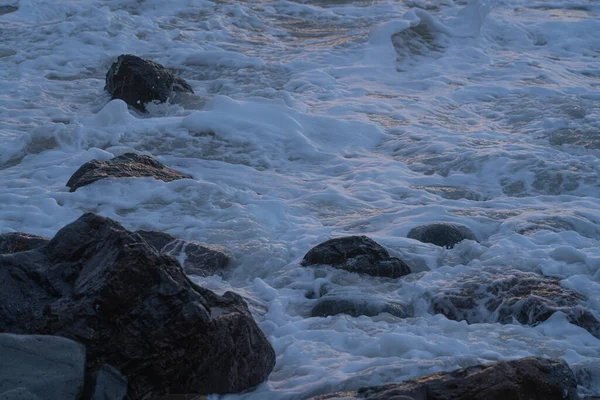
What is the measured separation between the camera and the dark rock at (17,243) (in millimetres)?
4422

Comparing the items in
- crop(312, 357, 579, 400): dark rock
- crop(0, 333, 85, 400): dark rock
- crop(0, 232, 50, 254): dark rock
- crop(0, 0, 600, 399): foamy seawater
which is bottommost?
crop(0, 0, 600, 399): foamy seawater

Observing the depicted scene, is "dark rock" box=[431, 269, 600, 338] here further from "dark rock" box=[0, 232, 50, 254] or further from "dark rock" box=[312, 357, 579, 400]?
"dark rock" box=[0, 232, 50, 254]

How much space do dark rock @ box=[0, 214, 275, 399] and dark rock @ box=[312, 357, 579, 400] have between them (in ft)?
1.69

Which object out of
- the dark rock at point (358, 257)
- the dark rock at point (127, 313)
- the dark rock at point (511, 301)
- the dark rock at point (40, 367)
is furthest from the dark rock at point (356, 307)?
the dark rock at point (40, 367)

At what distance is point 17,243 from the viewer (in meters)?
4.45

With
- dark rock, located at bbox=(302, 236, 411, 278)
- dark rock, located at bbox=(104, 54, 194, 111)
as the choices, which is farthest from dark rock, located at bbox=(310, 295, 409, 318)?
dark rock, located at bbox=(104, 54, 194, 111)

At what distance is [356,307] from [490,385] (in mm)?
1529

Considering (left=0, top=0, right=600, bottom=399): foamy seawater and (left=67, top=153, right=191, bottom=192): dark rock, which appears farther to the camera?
→ (left=67, top=153, right=191, bottom=192): dark rock

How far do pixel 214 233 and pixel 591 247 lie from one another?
2670 mm

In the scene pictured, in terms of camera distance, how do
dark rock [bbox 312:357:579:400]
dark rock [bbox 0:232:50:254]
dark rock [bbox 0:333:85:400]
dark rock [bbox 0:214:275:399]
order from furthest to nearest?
dark rock [bbox 0:232:50:254] < dark rock [bbox 0:214:275:399] < dark rock [bbox 312:357:579:400] < dark rock [bbox 0:333:85:400]

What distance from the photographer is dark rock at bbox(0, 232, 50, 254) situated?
4.42 meters

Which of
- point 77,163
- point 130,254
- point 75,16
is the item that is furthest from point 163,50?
point 130,254

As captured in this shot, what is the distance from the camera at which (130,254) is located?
3.51 meters

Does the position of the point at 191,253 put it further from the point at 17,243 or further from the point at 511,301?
the point at 511,301
